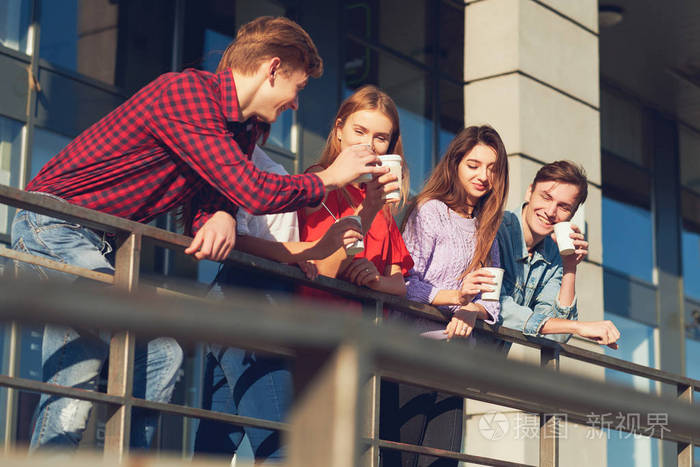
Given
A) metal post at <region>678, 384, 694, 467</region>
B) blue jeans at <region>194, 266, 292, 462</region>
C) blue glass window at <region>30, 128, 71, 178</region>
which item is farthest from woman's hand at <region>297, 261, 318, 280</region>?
blue glass window at <region>30, 128, 71, 178</region>

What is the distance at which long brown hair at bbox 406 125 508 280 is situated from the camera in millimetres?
4172

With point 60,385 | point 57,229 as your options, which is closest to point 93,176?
point 57,229

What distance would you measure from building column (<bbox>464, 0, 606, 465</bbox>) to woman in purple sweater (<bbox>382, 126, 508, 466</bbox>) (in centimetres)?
283

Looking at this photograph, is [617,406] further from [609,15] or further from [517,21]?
[609,15]

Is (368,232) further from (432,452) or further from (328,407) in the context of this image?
(328,407)

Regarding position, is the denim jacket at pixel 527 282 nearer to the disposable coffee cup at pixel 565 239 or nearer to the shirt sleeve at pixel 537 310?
the shirt sleeve at pixel 537 310

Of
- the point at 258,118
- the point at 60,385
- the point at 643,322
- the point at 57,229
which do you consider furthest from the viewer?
the point at 643,322

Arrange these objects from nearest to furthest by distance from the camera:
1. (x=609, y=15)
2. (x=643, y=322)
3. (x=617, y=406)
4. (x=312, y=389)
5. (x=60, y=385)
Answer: (x=312, y=389) → (x=617, y=406) → (x=60, y=385) → (x=609, y=15) → (x=643, y=322)

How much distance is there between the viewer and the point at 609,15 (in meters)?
11.8

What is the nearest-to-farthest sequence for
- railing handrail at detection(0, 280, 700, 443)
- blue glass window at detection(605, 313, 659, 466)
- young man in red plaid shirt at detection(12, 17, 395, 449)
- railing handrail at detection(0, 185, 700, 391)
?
railing handrail at detection(0, 280, 700, 443), railing handrail at detection(0, 185, 700, 391), young man in red plaid shirt at detection(12, 17, 395, 449), blue glass window at detection(605, 313, 659, 466)

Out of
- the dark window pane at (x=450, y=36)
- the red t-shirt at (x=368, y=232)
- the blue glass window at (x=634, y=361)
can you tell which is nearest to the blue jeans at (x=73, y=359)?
the red t-shirt at (x=368, y=232)

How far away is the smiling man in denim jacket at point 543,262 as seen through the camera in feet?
14.8

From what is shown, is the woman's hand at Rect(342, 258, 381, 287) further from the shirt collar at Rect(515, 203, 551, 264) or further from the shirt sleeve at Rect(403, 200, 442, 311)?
the shirt collar at Rect(515, 203, 551, 264)

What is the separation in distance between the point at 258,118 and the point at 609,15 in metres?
9.44
